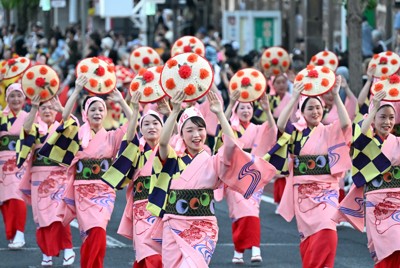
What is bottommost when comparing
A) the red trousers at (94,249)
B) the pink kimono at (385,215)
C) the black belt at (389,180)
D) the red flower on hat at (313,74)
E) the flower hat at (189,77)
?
the red trousers at (94,249)

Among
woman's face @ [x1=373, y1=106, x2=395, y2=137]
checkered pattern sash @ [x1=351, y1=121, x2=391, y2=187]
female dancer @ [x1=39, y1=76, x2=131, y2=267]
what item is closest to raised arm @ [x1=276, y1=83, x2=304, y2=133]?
checkered pattern sash @ [x1=351, y1=121, x2=391, y2=187]

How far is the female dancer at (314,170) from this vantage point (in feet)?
38.7

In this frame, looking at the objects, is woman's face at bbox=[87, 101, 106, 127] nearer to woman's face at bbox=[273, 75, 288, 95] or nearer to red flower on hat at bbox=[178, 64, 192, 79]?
red flower on hat at bbox=[178, 64, 192, 79]

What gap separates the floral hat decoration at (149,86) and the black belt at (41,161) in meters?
2.18

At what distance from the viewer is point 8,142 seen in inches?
585

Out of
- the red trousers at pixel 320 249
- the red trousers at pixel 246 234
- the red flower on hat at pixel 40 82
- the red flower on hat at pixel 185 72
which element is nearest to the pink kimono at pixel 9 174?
the red flower on hat at pixel 40 82

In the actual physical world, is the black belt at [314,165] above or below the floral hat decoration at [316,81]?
below

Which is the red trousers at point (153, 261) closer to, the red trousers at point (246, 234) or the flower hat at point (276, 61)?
the red trousers at point (246, 234)

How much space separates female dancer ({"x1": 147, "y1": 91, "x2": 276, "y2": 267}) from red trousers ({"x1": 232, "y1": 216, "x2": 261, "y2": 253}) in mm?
3730

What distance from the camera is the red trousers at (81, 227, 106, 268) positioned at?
1192 cm

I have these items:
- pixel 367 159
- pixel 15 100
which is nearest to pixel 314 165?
pixel 367 159

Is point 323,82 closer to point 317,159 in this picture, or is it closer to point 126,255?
point 317,159

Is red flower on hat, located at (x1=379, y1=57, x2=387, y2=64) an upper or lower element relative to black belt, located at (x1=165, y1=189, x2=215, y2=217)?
upper

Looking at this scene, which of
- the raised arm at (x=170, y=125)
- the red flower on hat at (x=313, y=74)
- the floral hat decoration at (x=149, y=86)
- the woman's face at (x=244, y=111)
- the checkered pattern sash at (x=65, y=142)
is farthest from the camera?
the woman's face at (x=244, y=111)
